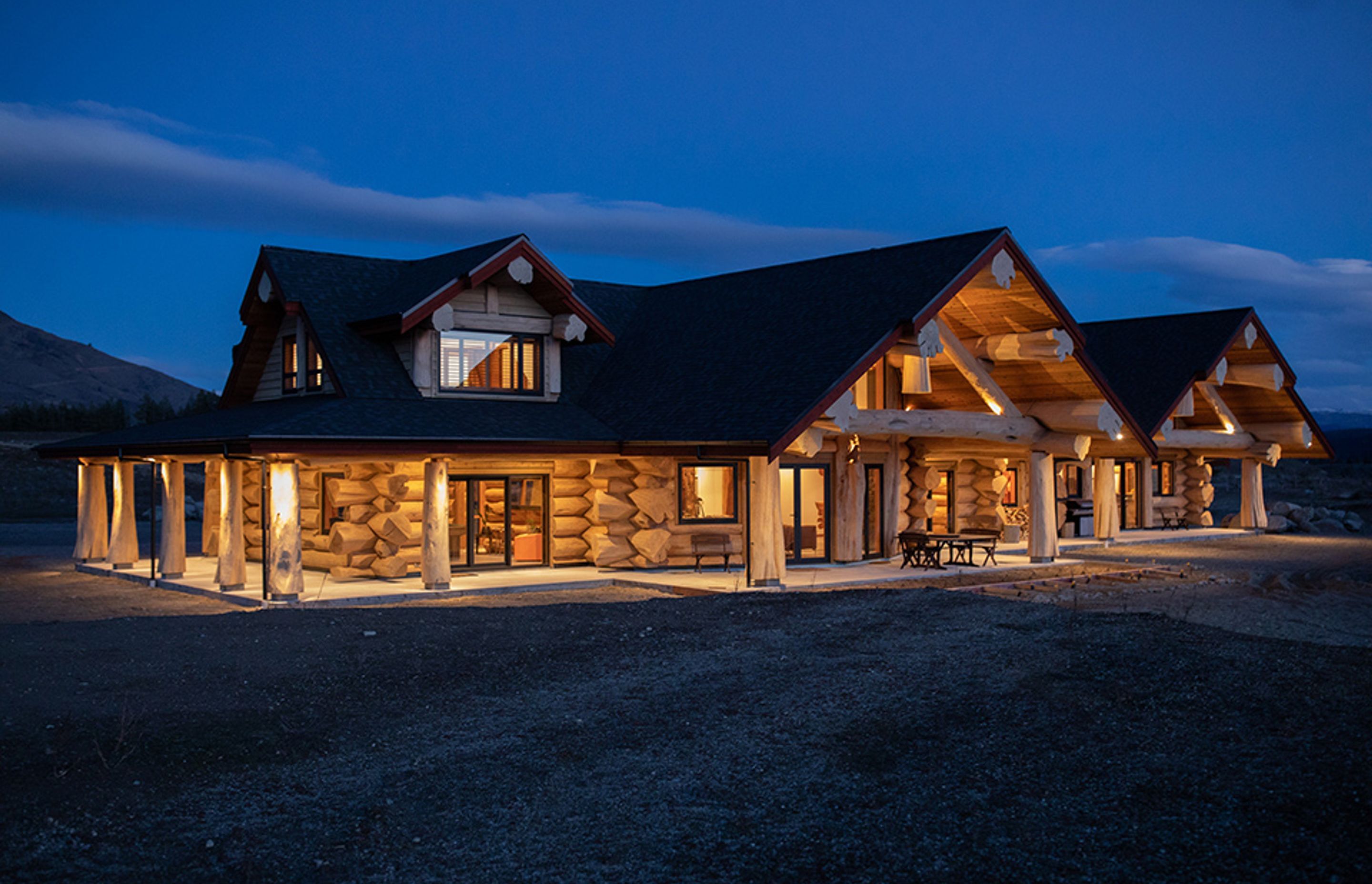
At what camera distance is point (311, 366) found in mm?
22094

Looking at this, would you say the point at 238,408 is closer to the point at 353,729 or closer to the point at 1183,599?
the point at 353,729

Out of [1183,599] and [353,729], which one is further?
[1183,599]

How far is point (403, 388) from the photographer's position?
2100 centimetres

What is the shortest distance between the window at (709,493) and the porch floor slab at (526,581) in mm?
1157

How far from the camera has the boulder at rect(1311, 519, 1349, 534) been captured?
116 ft

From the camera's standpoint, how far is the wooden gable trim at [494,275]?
20547 millimetres

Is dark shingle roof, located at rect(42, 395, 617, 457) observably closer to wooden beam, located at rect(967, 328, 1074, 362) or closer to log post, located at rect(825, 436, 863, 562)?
log post, located at rect(825, 436, 863, 562)

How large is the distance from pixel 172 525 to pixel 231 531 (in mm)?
2929

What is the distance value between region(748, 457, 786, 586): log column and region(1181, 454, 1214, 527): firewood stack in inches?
895

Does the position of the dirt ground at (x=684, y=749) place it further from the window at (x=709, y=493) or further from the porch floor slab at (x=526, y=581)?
the window at (x=709, y=493)

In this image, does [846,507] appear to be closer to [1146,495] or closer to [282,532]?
[282,532]

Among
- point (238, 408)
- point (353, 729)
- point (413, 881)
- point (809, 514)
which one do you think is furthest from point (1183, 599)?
point (238, 408)

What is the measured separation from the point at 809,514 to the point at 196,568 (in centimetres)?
1277

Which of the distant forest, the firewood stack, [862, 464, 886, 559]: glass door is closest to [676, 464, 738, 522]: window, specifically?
[862, 464, 886, 559]: glass door
